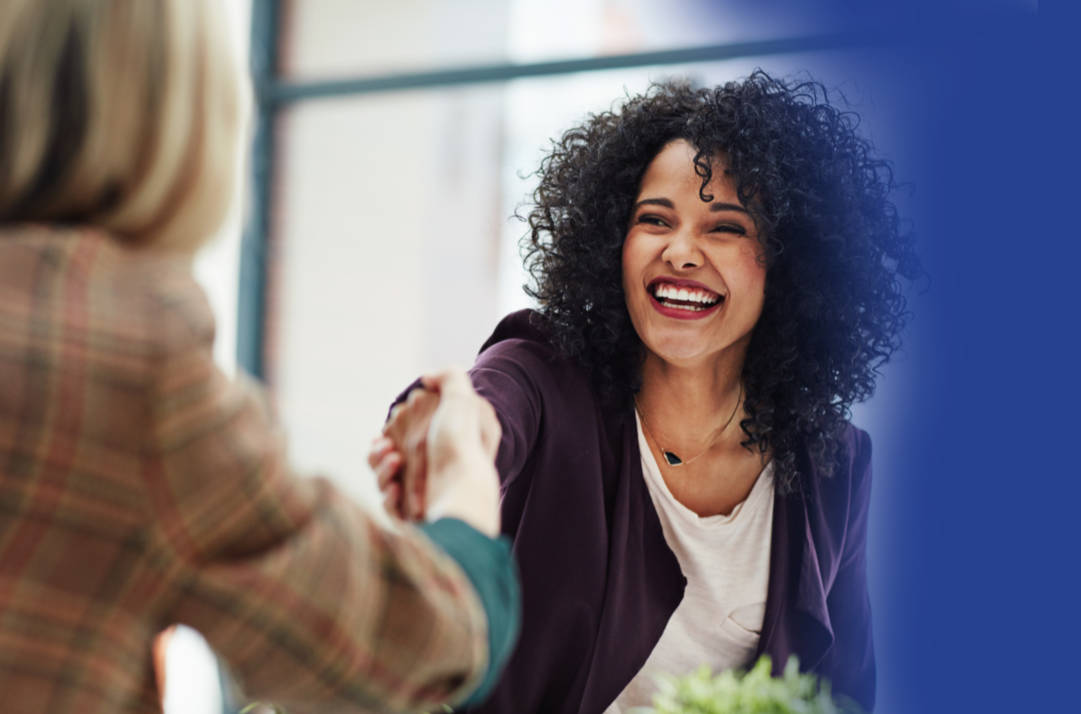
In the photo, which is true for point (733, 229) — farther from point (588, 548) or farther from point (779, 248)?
point (588, 548)

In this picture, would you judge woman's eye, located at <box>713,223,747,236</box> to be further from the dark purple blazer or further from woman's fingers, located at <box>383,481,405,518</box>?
woman's fingers, located at <box>383,481,405,518</box>

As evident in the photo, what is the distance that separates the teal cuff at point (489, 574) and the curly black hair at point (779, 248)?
31.8 inches

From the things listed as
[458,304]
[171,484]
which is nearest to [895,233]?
[171,484]

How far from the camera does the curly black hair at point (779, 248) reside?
5.84 feet

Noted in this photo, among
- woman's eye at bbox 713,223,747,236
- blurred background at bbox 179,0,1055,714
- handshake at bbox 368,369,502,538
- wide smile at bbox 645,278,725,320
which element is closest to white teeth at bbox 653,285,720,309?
wide smile at bbox 645,278,725,320

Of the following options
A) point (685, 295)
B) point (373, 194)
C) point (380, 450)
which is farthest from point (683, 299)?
point (373, 194)

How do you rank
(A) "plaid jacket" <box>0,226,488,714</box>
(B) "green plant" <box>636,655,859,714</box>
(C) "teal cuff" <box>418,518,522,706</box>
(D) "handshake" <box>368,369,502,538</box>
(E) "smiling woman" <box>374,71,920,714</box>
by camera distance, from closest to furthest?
(A) "plaid jacket" <box>0,226,488,714</box> < (C) "teal cuff" <box>418,518,522,706</box> < (D) "handshake" <box>368,369,502,538</box> < (B) "green plant" <box>636,655,859,714</box> < (E) "smiling woman" <box>374,71,920,714</box>

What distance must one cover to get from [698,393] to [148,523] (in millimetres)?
1224

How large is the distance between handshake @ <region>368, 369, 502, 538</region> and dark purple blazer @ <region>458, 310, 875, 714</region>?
0.18 metres

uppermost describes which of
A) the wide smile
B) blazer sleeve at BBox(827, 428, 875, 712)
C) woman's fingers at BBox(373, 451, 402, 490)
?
the wide smile

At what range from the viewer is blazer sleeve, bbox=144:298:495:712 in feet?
2.56

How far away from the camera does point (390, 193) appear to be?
14.5 feet

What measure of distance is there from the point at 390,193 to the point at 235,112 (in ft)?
11.9

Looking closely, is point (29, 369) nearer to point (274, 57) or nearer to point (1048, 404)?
point (1048, 404)
